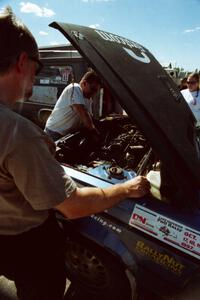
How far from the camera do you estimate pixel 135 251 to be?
2.02 metres

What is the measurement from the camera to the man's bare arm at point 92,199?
4.59 feet

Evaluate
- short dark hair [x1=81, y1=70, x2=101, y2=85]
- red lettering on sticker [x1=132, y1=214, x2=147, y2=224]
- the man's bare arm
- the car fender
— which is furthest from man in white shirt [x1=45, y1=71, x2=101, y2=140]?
the man's bare arm

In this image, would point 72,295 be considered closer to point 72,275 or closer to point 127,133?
point 72,275

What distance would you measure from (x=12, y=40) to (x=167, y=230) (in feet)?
4.68

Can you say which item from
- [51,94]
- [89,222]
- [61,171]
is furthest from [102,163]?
[51,94]

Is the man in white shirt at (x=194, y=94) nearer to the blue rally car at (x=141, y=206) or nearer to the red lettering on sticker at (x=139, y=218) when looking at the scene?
the blue rally car at (x=141, y=206)

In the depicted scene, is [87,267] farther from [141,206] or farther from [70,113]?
[70,113]

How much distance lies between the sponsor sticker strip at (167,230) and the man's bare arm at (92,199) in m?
0.22

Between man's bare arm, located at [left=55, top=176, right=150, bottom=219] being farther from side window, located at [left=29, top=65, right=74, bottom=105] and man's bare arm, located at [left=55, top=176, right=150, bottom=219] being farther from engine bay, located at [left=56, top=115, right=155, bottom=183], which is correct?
side window, located at [left=29, top=65, right=74, bottom=105]

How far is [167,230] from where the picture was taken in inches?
75.0

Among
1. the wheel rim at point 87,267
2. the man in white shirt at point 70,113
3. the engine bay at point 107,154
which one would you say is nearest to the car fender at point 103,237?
the wheel rim at point 87,267

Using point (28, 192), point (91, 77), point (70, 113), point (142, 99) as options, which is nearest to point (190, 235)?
point (142, 99)

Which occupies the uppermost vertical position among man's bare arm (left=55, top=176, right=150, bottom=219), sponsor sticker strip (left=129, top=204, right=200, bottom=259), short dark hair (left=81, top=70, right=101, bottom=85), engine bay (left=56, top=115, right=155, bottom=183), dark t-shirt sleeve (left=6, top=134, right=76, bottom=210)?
short dark hair (left=81, top=70, right=101, bottom=85)

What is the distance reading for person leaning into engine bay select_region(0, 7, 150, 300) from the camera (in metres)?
1.21
